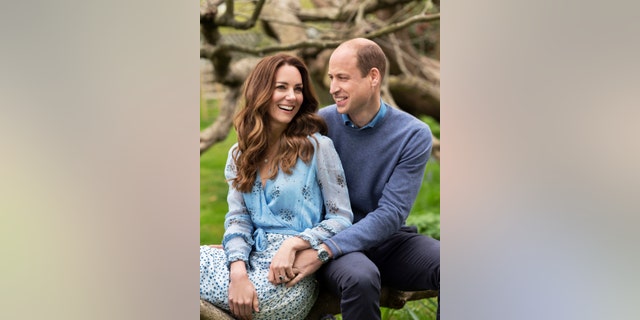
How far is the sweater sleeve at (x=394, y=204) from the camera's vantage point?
12.7 feet

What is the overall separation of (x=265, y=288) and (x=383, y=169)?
30.8 inches

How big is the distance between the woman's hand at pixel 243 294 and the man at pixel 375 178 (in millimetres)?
213

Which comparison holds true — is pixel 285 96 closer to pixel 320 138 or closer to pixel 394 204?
pixel 320 138

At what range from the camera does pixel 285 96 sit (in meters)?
3.99

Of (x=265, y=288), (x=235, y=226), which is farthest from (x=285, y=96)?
(x=265, y=288)

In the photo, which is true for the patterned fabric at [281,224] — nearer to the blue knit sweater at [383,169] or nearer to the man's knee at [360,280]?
the blue knit sweater at [383,169]
